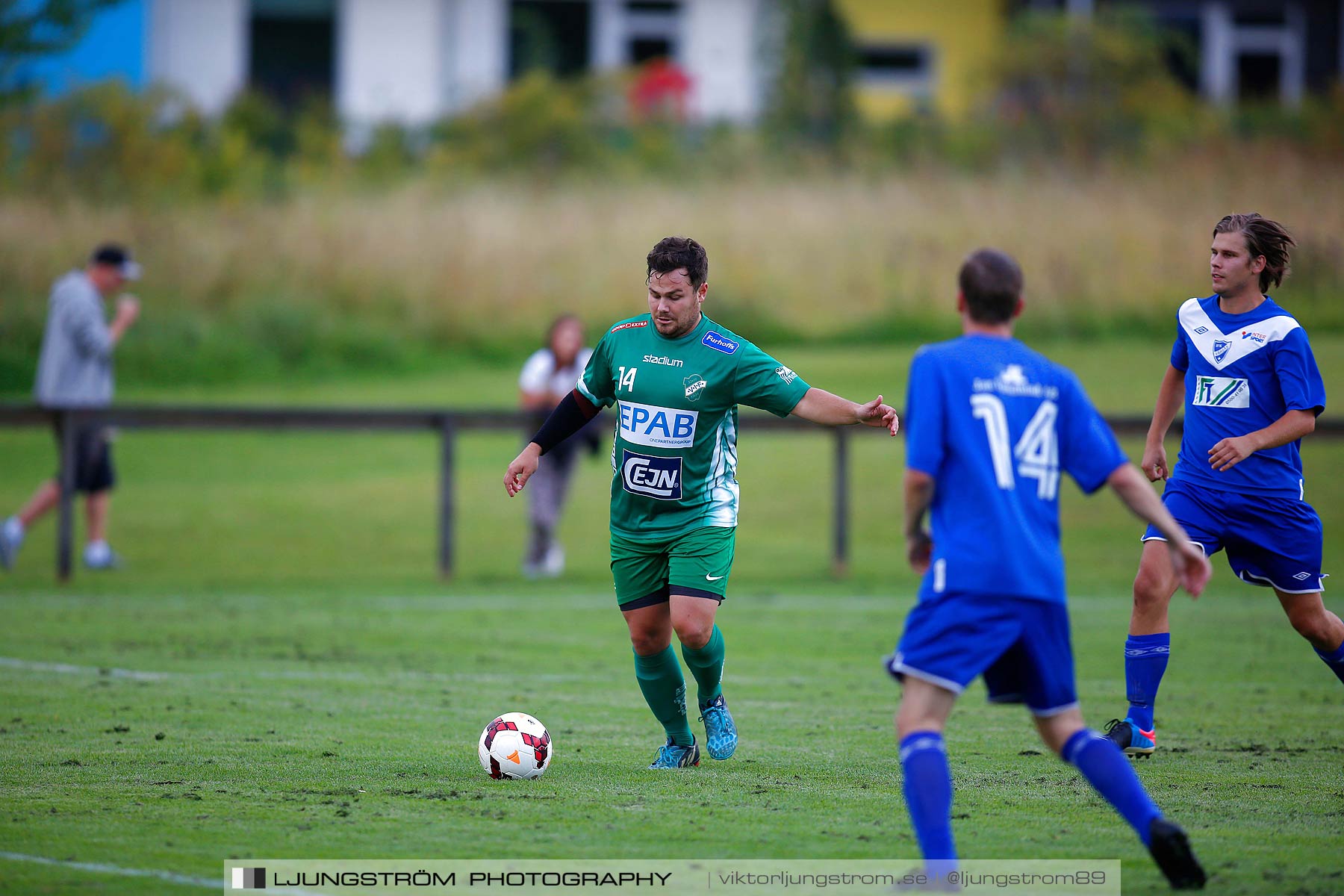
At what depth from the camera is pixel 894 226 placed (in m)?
23.0

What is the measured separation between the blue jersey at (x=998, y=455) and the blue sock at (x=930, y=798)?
0.46 meters

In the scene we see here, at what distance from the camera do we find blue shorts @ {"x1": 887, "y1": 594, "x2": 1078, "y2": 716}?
4.43m

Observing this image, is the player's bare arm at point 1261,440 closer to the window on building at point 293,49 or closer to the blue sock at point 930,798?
the blue sock at point 930,798

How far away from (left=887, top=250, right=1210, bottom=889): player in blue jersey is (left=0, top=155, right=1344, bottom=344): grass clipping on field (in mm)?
16730

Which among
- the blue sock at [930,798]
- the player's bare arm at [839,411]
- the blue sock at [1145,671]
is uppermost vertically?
the player's bare arm at [839,411]

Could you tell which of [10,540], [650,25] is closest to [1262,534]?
[10,540]

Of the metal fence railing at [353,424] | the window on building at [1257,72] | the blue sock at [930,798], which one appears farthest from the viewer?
the window on building at [1257,72]

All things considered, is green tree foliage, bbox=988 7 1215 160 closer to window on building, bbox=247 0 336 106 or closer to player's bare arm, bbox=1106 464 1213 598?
window on building, bbox=247 0 336 106

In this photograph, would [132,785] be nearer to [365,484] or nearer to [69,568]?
[69,568]

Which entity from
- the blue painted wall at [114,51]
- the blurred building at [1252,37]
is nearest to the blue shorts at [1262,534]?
the blue painted wall at [114,51]

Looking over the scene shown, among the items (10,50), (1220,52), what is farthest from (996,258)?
(1220,52)

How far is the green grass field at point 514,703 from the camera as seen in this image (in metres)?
5.09

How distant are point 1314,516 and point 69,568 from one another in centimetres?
997

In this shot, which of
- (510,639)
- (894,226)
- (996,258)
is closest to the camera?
(996,258)
